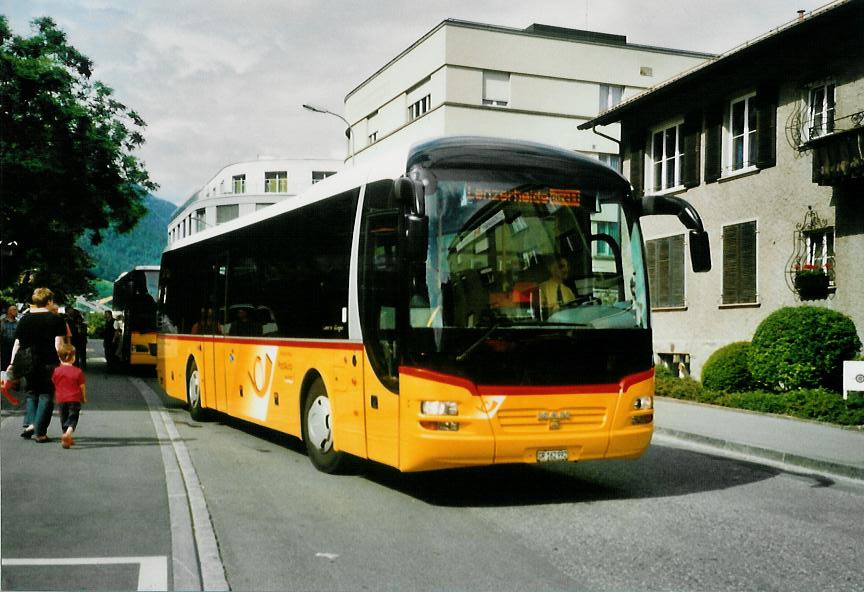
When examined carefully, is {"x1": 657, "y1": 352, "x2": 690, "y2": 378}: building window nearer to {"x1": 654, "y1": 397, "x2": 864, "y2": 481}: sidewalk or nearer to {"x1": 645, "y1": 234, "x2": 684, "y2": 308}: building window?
{"x1": 645, "y1": 234, "x2": 684, "y2": 308}: building window

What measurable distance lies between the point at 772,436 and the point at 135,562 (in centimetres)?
961

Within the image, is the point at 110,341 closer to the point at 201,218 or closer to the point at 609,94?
the point at 609,94

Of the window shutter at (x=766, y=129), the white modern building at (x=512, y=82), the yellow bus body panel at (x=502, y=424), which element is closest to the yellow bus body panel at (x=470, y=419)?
the yellow bus body panel at (x=502, y=424)

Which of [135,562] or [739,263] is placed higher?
[739,263]

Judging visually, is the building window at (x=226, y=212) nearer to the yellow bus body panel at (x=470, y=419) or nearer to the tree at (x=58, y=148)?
the tree at (x=58, y=148)

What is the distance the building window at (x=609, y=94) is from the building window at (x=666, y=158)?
20900 millimetres

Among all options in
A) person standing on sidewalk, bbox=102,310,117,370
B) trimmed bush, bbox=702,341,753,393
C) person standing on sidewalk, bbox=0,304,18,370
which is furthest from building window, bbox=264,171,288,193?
trimmed bush, bbox=702,341,753,393

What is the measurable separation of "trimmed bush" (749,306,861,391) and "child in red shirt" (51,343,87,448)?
12241mm

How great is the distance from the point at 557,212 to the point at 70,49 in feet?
93.3

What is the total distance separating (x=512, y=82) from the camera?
4466 centimetres

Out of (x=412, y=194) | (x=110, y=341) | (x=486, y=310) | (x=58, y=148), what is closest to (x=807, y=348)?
(x=486, y=310)

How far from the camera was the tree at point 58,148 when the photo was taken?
30953 millimetres

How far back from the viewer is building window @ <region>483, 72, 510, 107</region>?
4428cm

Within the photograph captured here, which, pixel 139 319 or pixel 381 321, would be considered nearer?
pixel 381 321
